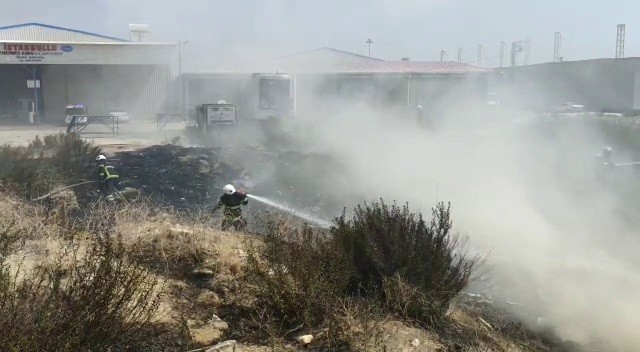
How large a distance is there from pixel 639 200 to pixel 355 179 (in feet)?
20.0

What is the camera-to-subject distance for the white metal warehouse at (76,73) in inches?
1340

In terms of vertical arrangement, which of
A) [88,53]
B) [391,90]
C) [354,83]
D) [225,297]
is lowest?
[225,297]

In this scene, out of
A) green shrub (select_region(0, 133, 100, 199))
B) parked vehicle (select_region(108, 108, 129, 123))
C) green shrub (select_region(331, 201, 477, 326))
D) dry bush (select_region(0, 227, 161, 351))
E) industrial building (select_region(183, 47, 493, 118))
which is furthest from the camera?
parked vehicle (select_region(108, 108, 129, 123))

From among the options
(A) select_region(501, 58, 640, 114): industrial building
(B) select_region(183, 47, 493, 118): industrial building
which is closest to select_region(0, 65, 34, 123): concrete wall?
(B) select_region(183, 47, 493, 118): industrial building

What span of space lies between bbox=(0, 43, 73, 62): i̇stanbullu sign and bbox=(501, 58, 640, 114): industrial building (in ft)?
79.1

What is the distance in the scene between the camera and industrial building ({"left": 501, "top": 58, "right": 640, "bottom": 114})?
35.5 meters

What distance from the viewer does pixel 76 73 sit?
121ft

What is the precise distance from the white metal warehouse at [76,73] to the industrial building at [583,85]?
19686 millimetres

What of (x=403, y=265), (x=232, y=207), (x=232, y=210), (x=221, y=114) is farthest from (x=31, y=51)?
(x=403, y=265)

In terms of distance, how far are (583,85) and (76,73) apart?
30.7 meters

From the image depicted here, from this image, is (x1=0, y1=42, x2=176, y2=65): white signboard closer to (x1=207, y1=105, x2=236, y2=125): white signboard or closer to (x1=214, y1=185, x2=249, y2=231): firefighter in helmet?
(x1=207, y1=105, x2=236, y2=125): white signboard

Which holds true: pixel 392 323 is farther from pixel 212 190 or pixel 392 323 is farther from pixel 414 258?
pixel 212 190

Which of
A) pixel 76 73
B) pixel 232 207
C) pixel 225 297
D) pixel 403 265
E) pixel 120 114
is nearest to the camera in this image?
pixel 225 297

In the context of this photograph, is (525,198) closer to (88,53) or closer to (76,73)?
(88,53)
